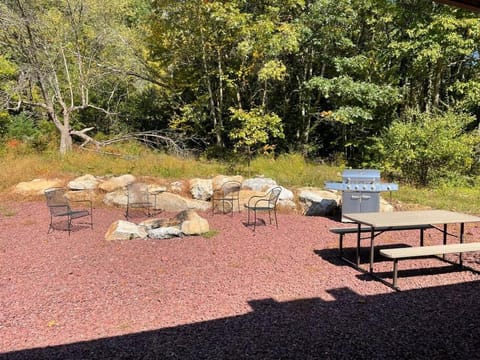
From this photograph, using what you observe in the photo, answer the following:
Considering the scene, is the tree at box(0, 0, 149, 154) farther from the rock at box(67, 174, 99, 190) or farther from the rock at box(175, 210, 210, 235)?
the rock at box(175, 210, 210, 235)

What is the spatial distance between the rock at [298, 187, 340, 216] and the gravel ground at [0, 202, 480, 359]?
183 centimetres

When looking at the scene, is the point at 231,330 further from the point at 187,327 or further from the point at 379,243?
the point at 379,243

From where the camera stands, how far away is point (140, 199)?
7.71 m

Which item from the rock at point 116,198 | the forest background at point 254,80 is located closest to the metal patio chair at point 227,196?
the rock at point 116,198

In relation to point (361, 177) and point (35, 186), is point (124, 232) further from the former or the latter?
point (35, 186)

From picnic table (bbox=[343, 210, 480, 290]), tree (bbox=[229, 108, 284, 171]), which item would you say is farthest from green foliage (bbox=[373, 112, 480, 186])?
picnic table (bbox=[343, 210, 480, 290])

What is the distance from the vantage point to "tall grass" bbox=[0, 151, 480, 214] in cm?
882

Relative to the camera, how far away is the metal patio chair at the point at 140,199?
7.63 metres

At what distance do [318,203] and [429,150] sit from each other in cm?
405

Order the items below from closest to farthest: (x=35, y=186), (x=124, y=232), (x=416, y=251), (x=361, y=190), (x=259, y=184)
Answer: (x=416, y=251) → (x=124, y=232) → (x=361, y=190) → (x=259, y=184) → (x=35, y=186)

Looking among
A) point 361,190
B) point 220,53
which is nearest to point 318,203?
point 361,190

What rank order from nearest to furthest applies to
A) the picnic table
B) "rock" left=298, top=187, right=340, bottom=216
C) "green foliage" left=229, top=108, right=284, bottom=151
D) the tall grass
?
the picnic table
"rock" left=298, top=187, right=340, bottom=216
the tall grass
"green foliage" left=229, top=108, right=284, bottom=151

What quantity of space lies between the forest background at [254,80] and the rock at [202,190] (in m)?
3.17

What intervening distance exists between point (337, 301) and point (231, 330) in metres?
1.12
